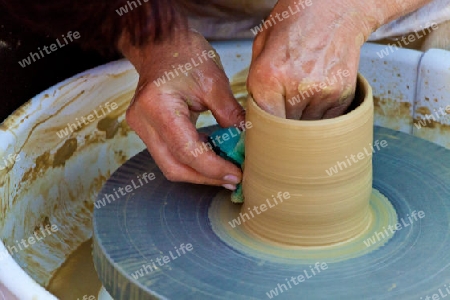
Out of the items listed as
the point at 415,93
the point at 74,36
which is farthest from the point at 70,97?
the point at 415,93

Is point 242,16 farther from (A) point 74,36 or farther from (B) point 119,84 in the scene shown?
(A) point 74,36

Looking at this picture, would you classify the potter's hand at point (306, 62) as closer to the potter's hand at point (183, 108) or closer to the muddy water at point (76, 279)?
the potter's hand at point (183, 108)

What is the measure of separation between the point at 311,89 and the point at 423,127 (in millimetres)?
755

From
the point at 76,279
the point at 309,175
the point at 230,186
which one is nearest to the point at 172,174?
the point at 230,186

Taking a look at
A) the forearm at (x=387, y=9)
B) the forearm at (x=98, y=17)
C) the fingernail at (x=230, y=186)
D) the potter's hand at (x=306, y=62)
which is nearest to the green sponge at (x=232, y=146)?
the fingernail at (x=230, y=186)

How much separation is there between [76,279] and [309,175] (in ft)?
2.53

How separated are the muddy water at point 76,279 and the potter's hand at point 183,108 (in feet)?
1.51

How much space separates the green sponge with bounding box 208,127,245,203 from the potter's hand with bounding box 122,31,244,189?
20mm

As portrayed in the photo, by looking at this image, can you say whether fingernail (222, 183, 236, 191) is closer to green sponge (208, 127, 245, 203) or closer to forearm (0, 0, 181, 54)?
green sponge (208, 127, 245, 203)

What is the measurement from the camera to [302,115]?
119cm

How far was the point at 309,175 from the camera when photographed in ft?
3.57

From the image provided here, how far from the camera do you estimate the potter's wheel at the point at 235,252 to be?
1.07 metres

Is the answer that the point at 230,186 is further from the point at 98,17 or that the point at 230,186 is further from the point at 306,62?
the point at 98,17

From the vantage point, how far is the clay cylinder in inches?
42.0
